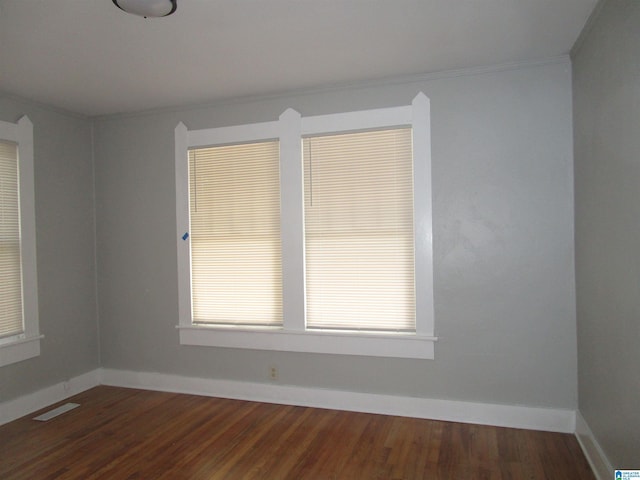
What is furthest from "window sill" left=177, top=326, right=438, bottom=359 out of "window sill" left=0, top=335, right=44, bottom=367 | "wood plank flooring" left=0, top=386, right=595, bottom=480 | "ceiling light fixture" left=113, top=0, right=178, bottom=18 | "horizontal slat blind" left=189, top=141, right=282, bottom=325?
"ceiling light fixture" left=113, top=0, right=178, bottom=18

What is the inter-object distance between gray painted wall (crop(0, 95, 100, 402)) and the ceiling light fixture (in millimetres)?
2158

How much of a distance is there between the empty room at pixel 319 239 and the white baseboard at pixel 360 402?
0.07 ft

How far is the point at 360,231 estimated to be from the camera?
3588mm

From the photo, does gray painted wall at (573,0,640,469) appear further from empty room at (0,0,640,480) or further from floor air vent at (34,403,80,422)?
floor air vent at (34,403,80,422)

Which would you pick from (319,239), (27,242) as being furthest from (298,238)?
(27,242)

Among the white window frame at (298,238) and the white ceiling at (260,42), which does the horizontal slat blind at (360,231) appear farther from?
the white ceiling at (260,42)

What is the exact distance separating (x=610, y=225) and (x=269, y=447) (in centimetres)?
254

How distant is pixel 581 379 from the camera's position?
2.99 meters

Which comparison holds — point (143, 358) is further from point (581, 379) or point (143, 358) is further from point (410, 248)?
point (581, 379)

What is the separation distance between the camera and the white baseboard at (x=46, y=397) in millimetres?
3548

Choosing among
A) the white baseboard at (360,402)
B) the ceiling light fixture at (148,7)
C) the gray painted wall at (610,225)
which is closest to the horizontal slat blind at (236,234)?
the white baseboard at (360,402)

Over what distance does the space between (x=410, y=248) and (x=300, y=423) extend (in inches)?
64.2

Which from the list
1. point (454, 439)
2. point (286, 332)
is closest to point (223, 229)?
point (286, 332)

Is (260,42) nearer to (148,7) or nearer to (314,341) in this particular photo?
(148,7)
